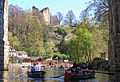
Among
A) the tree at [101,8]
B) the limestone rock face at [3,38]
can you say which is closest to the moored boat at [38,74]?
the limestone rock face at [3,38]

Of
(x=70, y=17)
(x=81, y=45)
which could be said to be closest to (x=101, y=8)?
(x=81, y=45)

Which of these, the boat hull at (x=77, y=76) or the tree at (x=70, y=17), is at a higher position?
the tree at (x=70, y=17)

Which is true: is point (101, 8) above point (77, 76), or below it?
above

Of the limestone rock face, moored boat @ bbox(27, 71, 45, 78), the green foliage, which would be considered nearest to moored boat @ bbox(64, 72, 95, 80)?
moored boat @ bbox(27, 71, 45, 78)

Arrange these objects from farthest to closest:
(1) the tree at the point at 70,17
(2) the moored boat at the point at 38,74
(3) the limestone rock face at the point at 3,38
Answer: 1. (1) the tree at the point at 70,17
2. (3) the limestone rock face at the point at 3,38
3. (2) the moored boat at the point at 38,74

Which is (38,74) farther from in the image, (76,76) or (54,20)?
(54,20)

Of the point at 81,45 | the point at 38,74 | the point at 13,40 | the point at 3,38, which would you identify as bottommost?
the point at 38,74

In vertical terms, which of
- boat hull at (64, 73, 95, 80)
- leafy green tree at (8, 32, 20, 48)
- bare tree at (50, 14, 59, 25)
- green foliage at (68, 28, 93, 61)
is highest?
bare tree at (50, 14, 59, 25)

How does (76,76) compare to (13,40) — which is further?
(13,40)

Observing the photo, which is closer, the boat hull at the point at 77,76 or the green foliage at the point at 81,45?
the boat hull at the point at 77,76

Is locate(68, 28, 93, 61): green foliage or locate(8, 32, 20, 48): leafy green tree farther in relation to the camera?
locate(8, 32, 20, 48): leafy green tree

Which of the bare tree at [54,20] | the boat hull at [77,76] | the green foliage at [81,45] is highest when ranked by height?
the bare tree at [54,20]

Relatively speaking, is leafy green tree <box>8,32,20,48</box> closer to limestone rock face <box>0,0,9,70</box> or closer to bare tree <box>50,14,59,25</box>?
bare tree <box>50,14,59,25</box>

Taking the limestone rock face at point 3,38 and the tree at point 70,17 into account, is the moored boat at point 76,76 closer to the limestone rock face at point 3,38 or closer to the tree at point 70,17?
the limestone rock face at point 3,38
